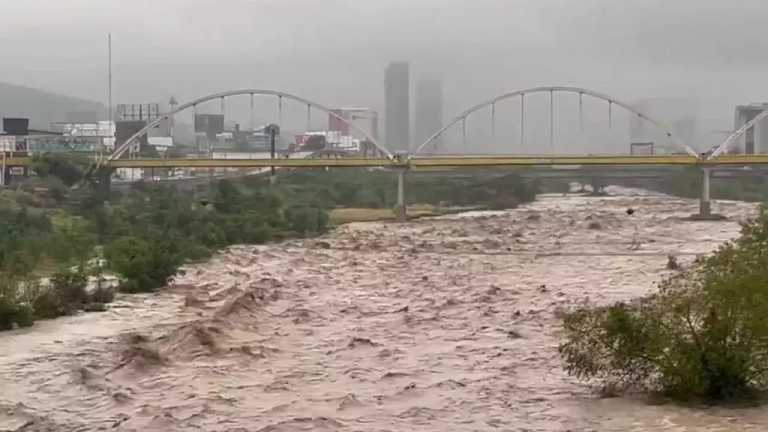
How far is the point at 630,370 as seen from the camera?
16.8 meters

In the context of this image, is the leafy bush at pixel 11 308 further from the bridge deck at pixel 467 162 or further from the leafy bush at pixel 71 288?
the bridge deck at pixel 467 162

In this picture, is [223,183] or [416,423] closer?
[416,423]

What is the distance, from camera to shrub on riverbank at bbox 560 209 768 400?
1594cm

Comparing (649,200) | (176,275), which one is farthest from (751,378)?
(649,200)

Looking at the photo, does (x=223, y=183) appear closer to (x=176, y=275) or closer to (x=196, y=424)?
(x=176, y=275)

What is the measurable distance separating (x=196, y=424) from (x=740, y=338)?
313 inches

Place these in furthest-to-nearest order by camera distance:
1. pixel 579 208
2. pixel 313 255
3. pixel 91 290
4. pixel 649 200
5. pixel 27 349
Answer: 1. pixel 649 200
2. pixel 579 208
3. pixel 313 255
4. pixel 91 290
5. pixel 27 349

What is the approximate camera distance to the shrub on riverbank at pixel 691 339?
52.3ft

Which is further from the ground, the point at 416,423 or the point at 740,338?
the point at 740,338

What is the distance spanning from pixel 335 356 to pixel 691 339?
845cm

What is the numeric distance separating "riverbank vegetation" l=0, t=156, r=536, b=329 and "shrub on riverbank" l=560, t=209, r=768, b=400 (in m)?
15.8

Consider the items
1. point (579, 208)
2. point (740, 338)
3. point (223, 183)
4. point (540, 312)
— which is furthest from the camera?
point (579, 208)

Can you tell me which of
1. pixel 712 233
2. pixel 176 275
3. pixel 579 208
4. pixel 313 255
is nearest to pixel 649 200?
pixel 579 208

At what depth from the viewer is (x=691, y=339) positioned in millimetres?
16250
